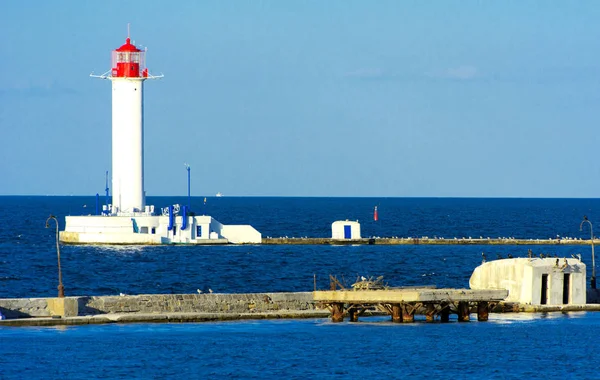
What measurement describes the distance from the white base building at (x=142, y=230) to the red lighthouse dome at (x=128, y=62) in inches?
459

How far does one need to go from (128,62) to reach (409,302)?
5590cm

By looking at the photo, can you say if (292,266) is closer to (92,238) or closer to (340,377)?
(92,238)

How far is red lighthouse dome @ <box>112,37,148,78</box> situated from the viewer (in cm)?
10325

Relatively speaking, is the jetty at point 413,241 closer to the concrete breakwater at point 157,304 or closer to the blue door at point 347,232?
the blue door at point 347,232

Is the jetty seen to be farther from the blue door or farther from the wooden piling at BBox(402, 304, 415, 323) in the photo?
the wooden piling at BBox(402, 304, 415, 323)

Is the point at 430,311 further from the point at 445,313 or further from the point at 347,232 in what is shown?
the point at 347,232

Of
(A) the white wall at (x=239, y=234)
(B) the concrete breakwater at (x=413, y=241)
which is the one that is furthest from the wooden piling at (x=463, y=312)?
(B) the concrete breakwater at (x=413, y=241)

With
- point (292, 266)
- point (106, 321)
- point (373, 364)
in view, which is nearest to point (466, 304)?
point (373, 364)

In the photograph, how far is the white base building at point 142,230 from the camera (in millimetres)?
103562

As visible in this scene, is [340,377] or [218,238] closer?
[340,377]

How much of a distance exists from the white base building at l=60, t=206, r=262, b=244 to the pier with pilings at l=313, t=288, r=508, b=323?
163 feet

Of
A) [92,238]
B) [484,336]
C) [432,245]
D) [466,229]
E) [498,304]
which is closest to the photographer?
[484,336]

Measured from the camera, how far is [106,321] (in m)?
52.3

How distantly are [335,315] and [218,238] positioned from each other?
2168 inches
